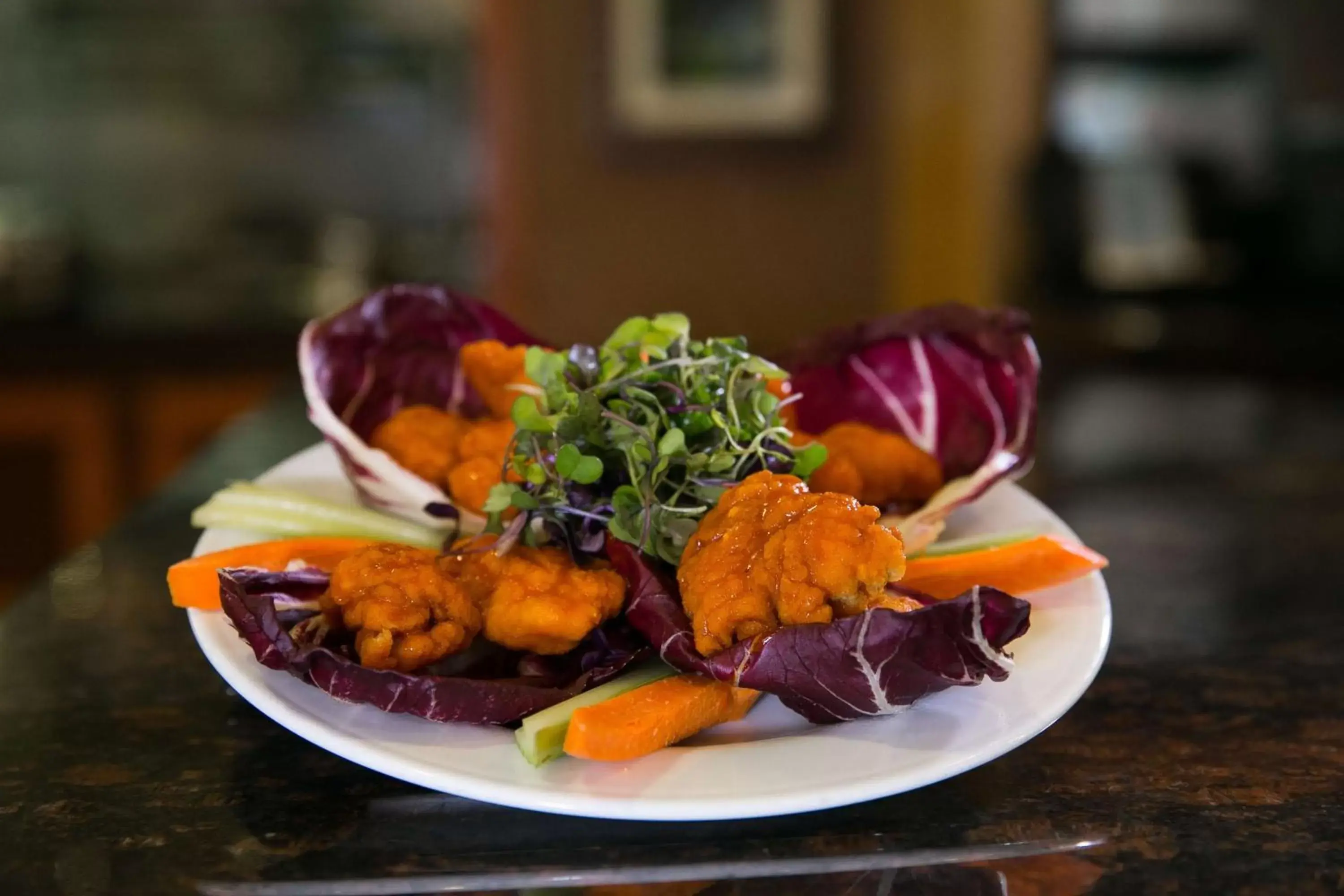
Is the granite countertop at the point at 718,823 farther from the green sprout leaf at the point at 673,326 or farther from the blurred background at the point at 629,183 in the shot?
the blurred background at the point at 629,183

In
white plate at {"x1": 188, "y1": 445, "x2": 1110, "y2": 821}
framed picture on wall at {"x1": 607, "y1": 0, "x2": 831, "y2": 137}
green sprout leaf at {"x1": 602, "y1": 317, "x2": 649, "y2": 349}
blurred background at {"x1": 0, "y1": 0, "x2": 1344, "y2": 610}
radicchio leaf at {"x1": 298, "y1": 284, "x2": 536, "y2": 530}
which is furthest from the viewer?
framed picture on wall at {"x1": 607, "y1": 0, "x2": 831, "y2": 137}

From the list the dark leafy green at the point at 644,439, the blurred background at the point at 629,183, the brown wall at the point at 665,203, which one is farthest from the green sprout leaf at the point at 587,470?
the brown wall at the point at 665,203

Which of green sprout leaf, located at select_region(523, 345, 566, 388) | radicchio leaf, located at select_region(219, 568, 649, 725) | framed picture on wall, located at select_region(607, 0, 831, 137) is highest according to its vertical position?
framed picture on wall, located at select_region(607, 0, 831, 137)

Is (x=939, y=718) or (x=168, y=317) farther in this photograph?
(x=168, y=317)

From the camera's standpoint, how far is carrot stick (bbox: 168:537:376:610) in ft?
3.65

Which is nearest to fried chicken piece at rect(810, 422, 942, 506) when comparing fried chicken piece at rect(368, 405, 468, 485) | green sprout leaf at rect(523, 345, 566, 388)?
green sprout leaf at rect(523, 345, 566, 388)

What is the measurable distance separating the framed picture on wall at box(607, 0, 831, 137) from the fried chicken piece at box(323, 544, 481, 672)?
3.54m

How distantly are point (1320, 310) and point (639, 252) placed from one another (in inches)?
100

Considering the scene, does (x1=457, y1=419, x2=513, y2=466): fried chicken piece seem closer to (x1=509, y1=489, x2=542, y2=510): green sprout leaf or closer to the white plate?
(x1=509, y1=489, x2=542, y2=510): green sprout leaf

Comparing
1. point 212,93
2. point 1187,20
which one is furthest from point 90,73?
point 1187,20

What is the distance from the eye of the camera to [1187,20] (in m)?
4.32

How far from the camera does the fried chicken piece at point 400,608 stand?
0.97m

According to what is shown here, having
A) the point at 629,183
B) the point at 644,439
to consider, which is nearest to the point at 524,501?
the point at 644,439

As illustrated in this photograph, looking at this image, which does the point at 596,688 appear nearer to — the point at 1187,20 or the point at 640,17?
the point at 640,17
